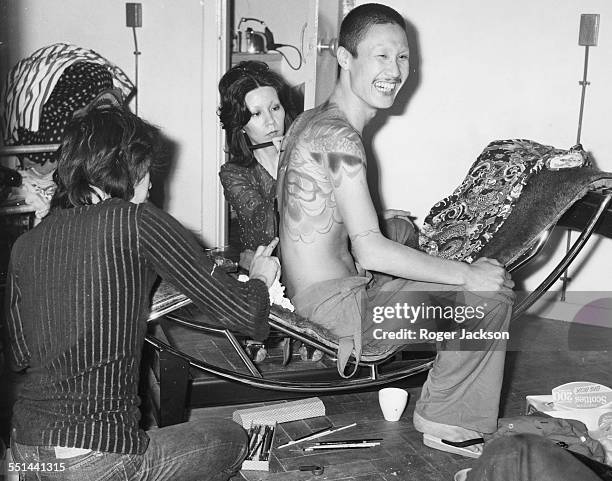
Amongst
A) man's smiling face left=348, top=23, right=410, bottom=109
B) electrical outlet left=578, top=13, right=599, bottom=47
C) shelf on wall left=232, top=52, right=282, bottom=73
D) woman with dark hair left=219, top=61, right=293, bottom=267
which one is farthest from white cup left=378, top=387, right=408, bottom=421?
shelf on wall left=232, top=52, right=282, bottom=73

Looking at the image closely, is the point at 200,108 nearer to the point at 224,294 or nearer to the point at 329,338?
the point at 329,338

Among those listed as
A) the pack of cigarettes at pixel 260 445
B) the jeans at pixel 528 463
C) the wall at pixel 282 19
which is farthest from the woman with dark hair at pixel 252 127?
the wall at pixel 282 19

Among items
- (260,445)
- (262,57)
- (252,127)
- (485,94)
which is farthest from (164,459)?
(262,57)

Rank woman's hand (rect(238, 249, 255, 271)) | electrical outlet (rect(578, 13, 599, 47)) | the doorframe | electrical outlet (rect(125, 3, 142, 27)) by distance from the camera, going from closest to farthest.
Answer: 1. woman's hand (rect(238, 249, 255, 271))
2. electrical outlet (rect(578, 13, 599, 47))
3. electrical outlet (rect(125, 3, 142, 27))
4. the doorframe

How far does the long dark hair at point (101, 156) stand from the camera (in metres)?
1.87

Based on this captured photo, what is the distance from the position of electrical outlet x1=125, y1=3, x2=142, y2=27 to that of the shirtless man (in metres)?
2.73

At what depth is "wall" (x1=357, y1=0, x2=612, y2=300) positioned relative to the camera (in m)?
4.19

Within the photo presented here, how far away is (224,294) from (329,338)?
853 mm

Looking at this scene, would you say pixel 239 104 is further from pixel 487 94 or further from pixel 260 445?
pixel 260 445

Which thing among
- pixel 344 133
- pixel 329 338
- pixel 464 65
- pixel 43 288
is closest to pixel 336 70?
pixel 464 65

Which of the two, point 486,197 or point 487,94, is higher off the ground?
point 487,94

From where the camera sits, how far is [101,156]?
6.14 ft

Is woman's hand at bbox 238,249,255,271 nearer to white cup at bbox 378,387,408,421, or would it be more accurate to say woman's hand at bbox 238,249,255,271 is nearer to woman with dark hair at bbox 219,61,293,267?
woman with dark hair at bbox 219,61,293,267

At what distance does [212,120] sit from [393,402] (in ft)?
9.95
